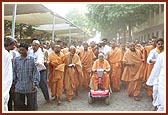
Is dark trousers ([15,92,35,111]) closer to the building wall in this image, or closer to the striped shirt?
the striped shirt

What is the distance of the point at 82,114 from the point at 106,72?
2.87 meters

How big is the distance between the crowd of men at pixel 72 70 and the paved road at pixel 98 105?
0.47 ft

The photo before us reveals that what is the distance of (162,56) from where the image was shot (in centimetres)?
423

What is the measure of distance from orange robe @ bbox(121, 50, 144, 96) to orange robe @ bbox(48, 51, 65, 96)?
5.67 feet

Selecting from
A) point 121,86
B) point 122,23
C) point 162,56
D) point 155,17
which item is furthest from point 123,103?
point 155,17

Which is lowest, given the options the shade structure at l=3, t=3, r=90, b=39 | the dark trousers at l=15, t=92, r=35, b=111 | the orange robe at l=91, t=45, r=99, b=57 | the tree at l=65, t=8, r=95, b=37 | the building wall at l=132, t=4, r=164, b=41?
the dark trousers at l=15, t=92, r=35, b=111

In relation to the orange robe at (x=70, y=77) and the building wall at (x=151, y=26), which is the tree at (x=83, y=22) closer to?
the building wall at (x=151, y=26)

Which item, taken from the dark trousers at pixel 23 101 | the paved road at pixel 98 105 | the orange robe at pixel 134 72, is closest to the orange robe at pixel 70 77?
the paved road at pixel 98 105

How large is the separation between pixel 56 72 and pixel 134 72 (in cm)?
196

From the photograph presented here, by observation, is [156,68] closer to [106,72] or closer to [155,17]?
[106,72]

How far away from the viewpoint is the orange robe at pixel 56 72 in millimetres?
6230

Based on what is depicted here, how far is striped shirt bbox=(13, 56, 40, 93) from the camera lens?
4.40 m

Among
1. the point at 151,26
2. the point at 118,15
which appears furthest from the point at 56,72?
the point at 151,26

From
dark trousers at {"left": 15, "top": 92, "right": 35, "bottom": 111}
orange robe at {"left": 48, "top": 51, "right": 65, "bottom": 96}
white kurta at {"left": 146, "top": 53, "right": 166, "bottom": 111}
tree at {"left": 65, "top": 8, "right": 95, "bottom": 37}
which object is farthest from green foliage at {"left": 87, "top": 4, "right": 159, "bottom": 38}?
dark trousers at {"left": 15, "top": 92, "right": 35, "bottom": 111}
